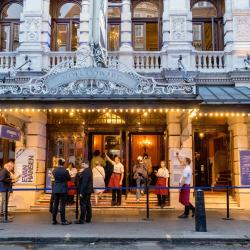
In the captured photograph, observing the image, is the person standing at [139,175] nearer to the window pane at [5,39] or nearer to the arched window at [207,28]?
the arched window at [207,28]

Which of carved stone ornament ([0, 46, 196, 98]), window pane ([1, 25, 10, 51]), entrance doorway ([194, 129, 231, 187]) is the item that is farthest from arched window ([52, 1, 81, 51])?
entrance doorway ([194, 129, 231, 187])

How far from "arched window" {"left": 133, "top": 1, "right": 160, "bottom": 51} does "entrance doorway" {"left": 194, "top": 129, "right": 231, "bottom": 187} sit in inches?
178

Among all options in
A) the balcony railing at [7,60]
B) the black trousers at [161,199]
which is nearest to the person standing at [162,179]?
the black trousers at [161,199]

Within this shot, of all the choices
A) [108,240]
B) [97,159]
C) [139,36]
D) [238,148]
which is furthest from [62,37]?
[108,240]

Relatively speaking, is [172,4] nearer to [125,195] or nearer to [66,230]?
[125,195]

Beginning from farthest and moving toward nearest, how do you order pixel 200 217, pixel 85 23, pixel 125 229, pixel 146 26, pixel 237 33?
pixel 146 26 → pixel 85 23 → pixel 237 33 → pixel 125 229 → pixel 200 217

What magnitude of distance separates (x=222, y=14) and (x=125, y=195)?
9.17 meters

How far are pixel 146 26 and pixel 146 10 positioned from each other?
32.1 inches

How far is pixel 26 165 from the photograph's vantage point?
15.1 metres

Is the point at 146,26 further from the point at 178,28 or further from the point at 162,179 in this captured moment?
the point at 162,179

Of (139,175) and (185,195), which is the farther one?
(139,175)

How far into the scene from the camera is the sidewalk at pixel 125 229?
30.0 ft

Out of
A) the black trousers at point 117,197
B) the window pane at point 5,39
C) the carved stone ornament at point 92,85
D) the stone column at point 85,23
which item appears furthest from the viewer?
the window pane at point 5,39

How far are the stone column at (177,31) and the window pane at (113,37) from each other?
2.16 meters
